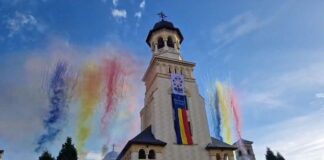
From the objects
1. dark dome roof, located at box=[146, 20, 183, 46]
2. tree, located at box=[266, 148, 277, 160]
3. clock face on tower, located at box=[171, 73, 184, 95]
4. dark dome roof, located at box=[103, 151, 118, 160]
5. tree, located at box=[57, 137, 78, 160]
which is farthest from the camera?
dark dome roof, located at box=[103, 151, 118, 160]

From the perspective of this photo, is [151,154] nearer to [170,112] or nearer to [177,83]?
[170,112]

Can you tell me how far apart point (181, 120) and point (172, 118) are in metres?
1.30

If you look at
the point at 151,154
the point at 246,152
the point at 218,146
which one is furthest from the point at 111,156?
the point at 218,146

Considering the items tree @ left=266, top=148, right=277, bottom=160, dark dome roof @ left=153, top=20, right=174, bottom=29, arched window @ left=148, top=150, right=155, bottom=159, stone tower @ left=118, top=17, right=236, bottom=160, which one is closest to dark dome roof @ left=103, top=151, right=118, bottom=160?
stone tower @ left=118, top=17, right=236, bottom=160

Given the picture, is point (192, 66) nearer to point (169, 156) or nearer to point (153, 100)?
point (153, 100)

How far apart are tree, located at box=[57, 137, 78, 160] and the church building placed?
244 inches

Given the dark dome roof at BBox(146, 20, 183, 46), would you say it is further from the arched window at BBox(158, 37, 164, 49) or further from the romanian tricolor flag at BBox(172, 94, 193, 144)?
the romanian tricolor flag at BBox(172, 94, 193, 144)

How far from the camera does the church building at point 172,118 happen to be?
31800 mm

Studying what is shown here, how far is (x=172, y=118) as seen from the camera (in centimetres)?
3503

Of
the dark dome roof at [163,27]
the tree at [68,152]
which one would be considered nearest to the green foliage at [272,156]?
the dark dome roof at [163,27]

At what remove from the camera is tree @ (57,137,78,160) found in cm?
3100

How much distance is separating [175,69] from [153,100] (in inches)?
284

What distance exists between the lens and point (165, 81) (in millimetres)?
38438

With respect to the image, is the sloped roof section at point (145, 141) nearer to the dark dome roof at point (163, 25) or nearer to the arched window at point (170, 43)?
the arched window at point (170, 43)
